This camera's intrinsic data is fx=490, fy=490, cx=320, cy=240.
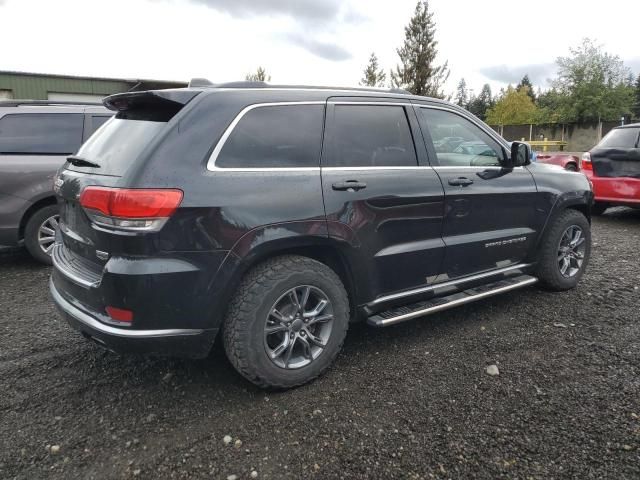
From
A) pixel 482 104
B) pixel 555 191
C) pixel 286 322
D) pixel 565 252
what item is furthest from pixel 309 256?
pixel 482 104

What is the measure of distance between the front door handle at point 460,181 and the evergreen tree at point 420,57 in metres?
27.0

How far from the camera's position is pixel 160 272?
242 cm

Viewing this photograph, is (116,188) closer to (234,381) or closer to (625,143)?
(234,381)

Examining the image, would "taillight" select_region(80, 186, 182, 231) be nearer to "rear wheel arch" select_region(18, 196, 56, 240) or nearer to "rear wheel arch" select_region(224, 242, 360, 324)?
"rear wheel arch" select_region(224, 242, 360, 324)

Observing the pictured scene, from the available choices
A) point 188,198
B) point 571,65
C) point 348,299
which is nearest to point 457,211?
point 348,299

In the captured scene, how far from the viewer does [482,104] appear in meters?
91.2

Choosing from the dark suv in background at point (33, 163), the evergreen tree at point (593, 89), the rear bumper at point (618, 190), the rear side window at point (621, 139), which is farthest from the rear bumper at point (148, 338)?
the evergreen tree at point (593, 89)

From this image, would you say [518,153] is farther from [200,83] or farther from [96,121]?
[96,121]

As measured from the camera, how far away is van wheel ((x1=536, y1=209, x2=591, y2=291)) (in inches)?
172

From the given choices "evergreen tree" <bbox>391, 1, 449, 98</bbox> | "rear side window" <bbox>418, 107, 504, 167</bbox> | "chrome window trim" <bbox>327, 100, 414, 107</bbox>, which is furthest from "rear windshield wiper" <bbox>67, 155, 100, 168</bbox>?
"evergreen tree" <bbox>391, 1, 449, 98</bbox>

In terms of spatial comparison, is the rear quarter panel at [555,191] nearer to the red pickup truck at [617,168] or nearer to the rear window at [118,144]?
the rear window at [118,144]

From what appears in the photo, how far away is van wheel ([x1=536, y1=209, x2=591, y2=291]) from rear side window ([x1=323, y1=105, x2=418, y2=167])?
1.77 m

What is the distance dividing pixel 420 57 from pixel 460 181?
28036 millimetres

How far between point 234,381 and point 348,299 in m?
0.88
